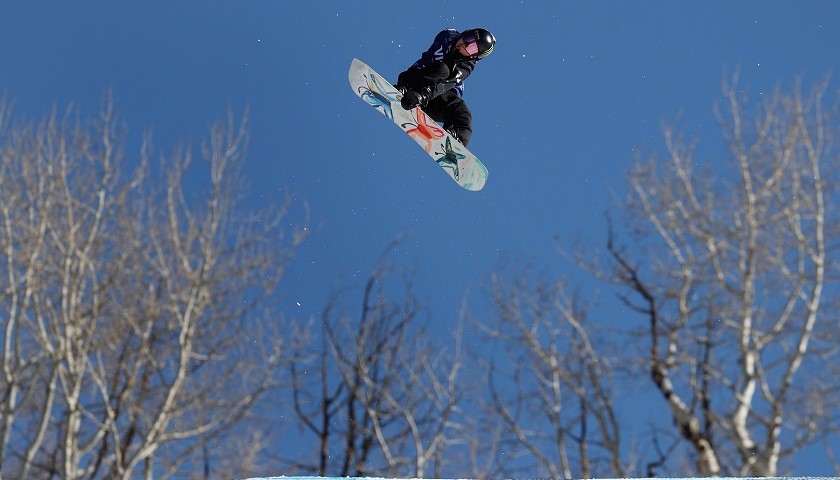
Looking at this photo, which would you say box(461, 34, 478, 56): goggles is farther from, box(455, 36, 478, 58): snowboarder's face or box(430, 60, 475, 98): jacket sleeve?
box(430, 60, 475, 98): jacket sleeve

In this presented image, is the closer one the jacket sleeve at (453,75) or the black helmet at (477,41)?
the black helmet at (477,41)

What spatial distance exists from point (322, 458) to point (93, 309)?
3598 millimetres

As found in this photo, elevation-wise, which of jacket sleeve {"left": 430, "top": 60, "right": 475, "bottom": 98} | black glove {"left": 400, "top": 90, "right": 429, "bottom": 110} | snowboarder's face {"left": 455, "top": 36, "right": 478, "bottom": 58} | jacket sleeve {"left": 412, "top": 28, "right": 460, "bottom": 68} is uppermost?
jacket sleeve {"left": 412, "top": 28, "right": 460, "bottom": 68}

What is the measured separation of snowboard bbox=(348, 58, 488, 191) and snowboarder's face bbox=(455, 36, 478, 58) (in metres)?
1.08

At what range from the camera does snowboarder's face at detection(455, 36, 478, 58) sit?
279 inches

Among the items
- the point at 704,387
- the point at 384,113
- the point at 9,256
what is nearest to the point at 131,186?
the point at 9,256

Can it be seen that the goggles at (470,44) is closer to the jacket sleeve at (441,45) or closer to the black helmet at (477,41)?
the black helmet at (477,41)

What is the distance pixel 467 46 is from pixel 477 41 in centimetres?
9

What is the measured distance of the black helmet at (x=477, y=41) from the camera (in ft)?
23.3

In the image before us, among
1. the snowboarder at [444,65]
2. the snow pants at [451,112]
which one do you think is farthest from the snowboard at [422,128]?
the snowboarder at [444,65]

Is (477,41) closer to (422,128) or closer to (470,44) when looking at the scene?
(470,44)

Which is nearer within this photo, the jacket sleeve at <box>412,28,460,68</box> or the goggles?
the goggles

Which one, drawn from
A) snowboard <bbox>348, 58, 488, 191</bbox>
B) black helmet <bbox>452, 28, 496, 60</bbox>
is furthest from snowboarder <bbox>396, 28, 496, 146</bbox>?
snowboard <bbox>348, 58, 488, 191</bbox>

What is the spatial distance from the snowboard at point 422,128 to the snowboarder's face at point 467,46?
3.53ft
